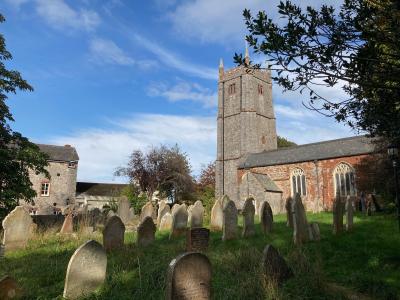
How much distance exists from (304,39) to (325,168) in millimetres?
28309

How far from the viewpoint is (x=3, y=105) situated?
516 inches

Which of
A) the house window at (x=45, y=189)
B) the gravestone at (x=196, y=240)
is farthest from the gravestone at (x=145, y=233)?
the house window at (x=45, y=189)

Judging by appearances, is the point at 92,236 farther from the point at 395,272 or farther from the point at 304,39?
the point at 304,39

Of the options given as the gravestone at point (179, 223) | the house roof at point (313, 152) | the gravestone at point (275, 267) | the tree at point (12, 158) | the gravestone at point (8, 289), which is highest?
the house roof at point (313, 152)

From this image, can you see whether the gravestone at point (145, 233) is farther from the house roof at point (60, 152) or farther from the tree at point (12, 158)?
the house roof at point (60, 152)

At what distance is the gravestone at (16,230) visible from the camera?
10391 mm

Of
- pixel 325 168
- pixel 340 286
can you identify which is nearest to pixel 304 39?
pixel 340 286

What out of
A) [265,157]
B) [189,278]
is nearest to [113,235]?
[189,278]

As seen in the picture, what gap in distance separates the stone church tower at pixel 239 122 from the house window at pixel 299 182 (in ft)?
22.0

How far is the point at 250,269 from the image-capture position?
6207 mm

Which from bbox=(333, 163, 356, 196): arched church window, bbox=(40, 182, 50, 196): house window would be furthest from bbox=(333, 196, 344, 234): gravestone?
bbox=(40, 182, 50, 196): house window

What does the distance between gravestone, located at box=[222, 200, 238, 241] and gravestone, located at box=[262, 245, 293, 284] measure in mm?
4092

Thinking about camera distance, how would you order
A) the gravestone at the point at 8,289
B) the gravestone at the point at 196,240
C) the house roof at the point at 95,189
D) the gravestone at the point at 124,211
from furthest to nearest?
the house roof at the point at 95,189
the gravestone at the point at 124,211
the gravestone at the point at 196,240
the gravestone at the point at 8,289

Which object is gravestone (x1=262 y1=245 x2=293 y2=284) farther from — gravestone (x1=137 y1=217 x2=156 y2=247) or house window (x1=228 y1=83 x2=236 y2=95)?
house window (x1=228 y1=83 x2=236 y2=95)
